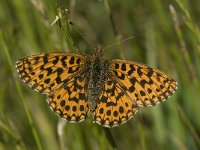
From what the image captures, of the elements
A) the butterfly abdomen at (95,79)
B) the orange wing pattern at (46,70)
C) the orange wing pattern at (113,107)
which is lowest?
the orange wing pattern at (113,107)

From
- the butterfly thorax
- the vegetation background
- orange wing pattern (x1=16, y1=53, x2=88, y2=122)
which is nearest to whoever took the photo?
orange wing pattern (x1=16, y1=53, x2=88, y2=122)

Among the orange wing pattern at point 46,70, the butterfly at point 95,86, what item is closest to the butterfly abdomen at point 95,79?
the butterfly at point 95,86

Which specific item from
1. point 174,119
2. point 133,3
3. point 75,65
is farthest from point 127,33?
point 75,65

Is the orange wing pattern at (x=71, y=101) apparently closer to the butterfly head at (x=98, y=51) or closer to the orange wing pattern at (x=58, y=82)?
the orange wing pattern at (x=58, y=82)

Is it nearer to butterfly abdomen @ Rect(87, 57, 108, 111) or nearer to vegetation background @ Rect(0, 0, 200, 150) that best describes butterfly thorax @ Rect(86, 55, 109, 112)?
butterfly abdomen @ Rect(87, 57, 108, 111)

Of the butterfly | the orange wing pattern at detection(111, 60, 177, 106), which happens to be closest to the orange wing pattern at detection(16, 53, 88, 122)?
the butterfly

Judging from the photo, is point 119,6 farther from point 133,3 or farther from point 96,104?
point 96,104
